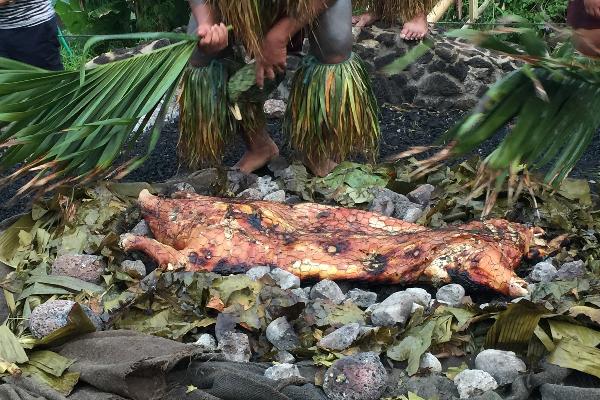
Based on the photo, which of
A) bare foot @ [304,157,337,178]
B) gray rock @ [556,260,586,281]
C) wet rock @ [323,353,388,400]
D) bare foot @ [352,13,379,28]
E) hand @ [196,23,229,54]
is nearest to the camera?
→ wet rock @ [323,353,388,400]

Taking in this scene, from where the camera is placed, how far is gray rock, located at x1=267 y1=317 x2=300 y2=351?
246 centimetres

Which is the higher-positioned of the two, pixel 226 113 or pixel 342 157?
pixel 226 113

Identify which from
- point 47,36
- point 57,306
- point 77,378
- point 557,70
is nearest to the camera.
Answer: point 557,70

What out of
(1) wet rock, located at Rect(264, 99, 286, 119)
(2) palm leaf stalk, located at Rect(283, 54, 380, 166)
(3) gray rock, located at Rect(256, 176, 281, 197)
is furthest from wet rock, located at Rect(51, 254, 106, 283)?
(1) wet rock, located at Rect(264, 99, 286, 119)

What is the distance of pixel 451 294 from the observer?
2.65 meters

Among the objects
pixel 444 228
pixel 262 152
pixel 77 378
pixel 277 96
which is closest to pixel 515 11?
pixel 277 96

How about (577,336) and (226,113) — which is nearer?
(577,336)

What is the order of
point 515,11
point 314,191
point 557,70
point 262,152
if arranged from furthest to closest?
point 515,11
point 262,152
point 314,191
point 557,70

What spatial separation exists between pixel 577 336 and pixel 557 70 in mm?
937

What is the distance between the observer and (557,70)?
5.41ft

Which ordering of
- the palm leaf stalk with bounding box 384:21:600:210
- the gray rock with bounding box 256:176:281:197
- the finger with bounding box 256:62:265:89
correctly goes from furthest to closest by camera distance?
the gray rock with bounding box 256:176:281:197, the finger with bounding box 256:62:265:89, the palm leaf stalk with bounding box 384:21:600:210

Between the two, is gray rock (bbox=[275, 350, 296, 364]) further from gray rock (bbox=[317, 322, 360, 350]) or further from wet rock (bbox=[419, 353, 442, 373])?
wet rock (bbox=[419, 353, 442, 373])

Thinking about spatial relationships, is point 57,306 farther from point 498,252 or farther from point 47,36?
point 47,36

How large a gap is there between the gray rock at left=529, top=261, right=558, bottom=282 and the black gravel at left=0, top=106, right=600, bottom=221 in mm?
986
